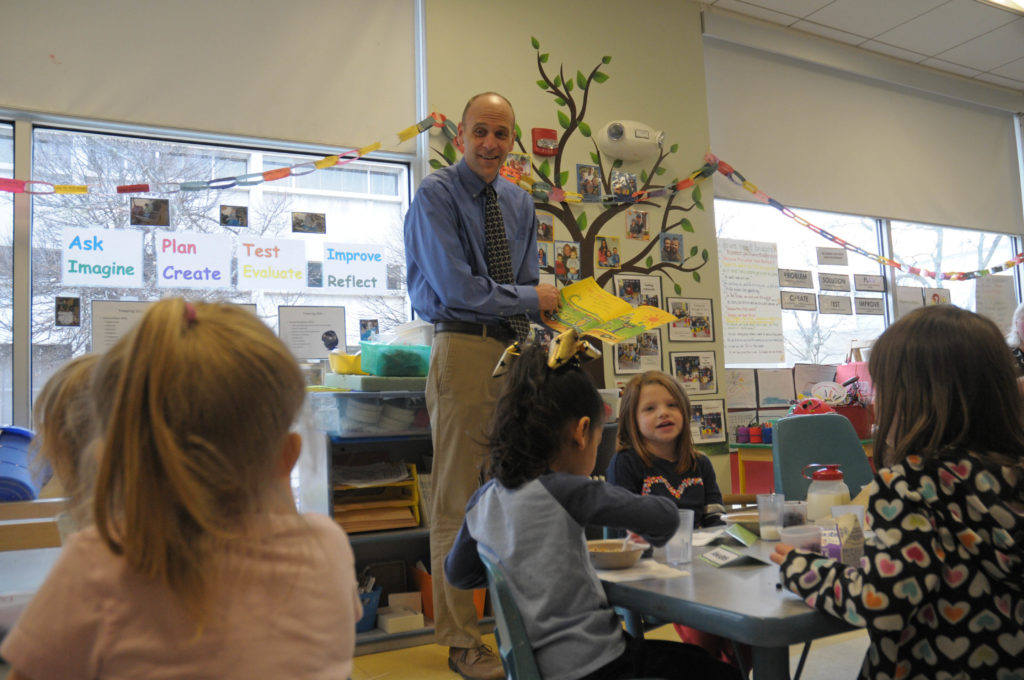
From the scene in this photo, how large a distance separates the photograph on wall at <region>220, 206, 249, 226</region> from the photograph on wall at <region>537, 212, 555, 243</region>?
1.36 meters

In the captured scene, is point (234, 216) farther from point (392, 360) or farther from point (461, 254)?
point (461, 254)

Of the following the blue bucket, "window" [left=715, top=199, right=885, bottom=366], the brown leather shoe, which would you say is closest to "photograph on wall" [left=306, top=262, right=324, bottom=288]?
the blue bucket

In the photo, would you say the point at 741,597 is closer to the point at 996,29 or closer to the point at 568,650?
the point at 568,650

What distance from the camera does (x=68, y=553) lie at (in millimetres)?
756

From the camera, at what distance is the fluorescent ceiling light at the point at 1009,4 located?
4929 millimetres

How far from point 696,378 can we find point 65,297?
3022 millimetres

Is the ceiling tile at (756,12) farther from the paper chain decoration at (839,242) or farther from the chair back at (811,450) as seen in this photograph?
the chair back at (811,450)

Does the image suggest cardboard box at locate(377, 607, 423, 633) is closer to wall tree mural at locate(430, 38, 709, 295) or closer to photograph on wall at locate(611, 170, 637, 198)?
wall tree mural at locate(430, 38, 709, 295)

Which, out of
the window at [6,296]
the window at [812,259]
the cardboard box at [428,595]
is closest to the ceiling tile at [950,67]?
the window at [812,259]

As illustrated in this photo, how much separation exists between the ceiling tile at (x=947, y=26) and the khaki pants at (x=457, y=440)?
13.2ft

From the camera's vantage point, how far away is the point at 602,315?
249 cm

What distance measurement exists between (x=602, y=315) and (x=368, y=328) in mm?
1567

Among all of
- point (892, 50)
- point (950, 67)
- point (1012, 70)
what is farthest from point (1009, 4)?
point (1012, 70)

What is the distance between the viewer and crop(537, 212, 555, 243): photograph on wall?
4.04m
